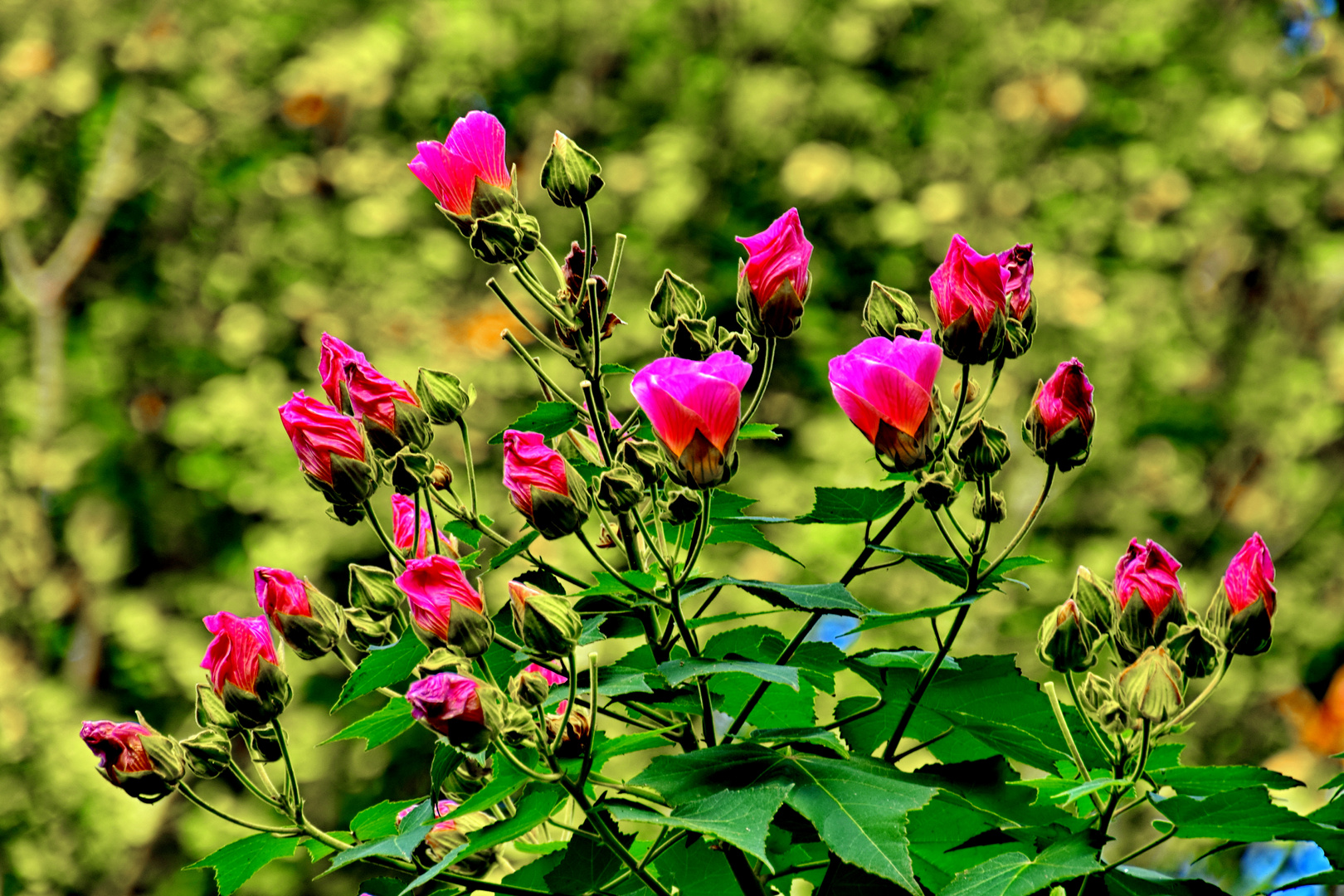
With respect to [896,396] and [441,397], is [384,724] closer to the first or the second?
[441,397]

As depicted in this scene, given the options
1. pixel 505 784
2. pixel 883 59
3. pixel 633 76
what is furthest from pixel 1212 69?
pixel 505 784

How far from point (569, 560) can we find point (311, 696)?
30.3 inches

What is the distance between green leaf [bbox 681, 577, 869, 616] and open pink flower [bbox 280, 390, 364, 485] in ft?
0.82

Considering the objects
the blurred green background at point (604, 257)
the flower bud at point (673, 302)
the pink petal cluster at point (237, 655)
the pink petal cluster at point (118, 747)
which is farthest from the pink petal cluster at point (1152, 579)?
the blurred green background at point (604, 257)

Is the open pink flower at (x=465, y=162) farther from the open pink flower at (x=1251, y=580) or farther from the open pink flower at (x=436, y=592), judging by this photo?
the open pink flower at (x=1251, y=580)

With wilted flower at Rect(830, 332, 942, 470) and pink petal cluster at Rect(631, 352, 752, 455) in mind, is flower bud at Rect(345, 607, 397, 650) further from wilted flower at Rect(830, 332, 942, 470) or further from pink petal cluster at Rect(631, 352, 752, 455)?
wilted flower at Rect(830, 332, 942, 470)

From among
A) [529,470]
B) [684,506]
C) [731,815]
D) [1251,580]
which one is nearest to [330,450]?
[529,470]

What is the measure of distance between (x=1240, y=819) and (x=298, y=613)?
588mm

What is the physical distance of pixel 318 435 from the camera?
746 mm

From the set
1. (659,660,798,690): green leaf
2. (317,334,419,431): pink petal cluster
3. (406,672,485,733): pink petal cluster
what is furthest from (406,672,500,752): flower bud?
(317,334,419,431): pink petal cluster

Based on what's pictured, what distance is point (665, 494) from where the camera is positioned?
31.1 inches

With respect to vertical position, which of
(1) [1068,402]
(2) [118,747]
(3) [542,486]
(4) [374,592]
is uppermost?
(1) [1068,402]

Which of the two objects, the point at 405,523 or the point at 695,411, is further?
the point at 405,523

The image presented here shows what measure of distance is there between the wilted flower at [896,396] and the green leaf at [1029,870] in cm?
23
